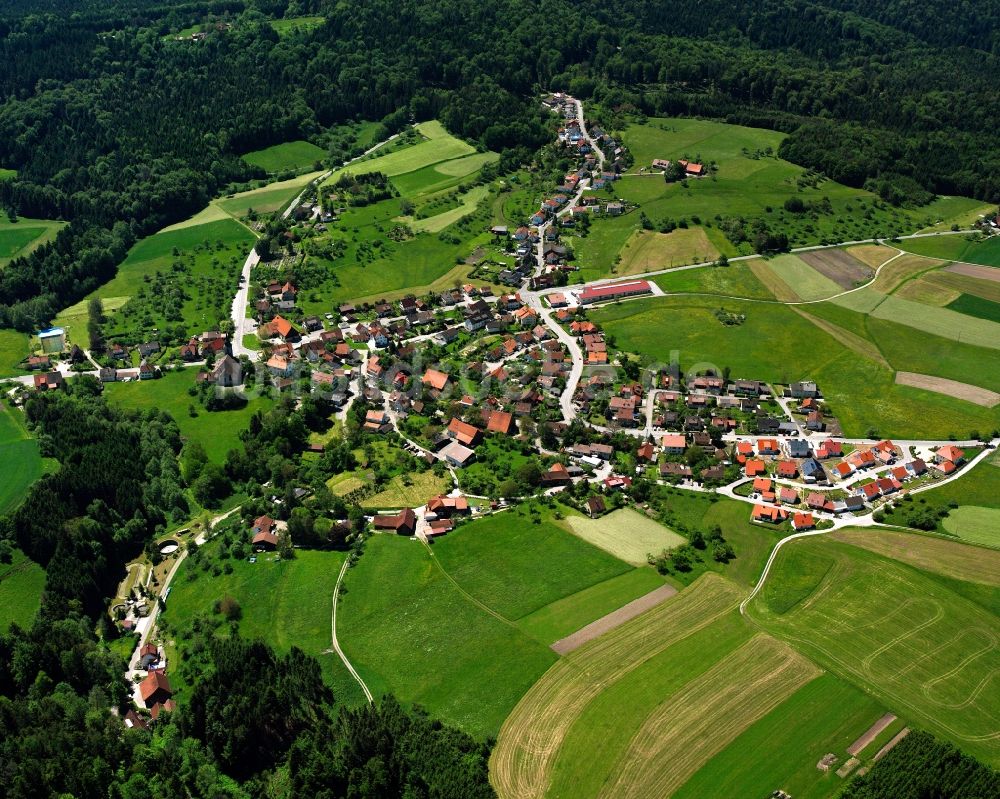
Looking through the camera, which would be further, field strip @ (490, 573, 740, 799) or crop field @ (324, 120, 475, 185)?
crop field @ (324, 120, 475, 185)

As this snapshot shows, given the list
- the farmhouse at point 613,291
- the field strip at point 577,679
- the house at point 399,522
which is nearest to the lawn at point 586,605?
the field strip at point 577,679

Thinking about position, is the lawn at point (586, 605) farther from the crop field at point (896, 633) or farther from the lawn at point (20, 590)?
the lawn at point (20, 590)

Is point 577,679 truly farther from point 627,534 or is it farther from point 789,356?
point 789,356

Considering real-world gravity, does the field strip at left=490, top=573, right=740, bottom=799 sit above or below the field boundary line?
above

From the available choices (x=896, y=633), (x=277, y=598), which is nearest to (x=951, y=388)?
(x=896, y=633)

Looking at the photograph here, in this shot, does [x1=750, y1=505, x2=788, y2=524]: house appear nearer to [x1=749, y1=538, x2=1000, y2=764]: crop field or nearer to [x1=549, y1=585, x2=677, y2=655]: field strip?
[x1=749, y1=538, x2=1000, y2=764]: crop field

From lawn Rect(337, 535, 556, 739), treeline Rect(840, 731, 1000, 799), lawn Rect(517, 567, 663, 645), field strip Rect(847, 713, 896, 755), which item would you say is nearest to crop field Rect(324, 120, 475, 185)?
lawn Rect(337, 535, 556, 739)

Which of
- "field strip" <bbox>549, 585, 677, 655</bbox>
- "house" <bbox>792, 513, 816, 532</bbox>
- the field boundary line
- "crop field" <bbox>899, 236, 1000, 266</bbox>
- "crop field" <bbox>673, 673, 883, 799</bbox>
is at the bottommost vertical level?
the field boundary line
